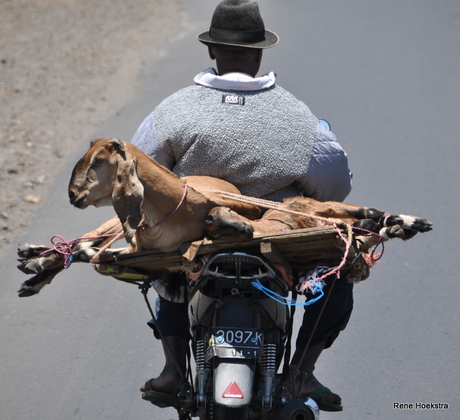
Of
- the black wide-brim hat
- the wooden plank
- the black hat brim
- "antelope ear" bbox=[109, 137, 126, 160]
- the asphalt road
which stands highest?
the black wide-brim hat

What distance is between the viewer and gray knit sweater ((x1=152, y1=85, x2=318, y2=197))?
11.9 feet

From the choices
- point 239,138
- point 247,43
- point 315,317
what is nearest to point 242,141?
point 239,138

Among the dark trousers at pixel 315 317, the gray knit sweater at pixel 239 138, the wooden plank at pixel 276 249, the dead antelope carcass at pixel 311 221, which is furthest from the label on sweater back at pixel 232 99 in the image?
the dark trousers at pixel 315 317

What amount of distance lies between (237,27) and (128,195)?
4.37 feet

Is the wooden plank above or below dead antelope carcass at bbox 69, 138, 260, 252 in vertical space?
below

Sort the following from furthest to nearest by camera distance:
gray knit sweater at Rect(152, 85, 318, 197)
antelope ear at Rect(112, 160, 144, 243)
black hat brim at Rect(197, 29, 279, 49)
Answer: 1. black hat brim at Rect(197, 29, 279, 49)
2. gray knit sweater at Rect(152, 85, 318, 197)
3. antelope ear at Rect(112, 160, 144, 243)

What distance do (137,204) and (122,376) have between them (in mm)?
2298

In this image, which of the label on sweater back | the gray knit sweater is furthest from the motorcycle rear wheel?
the label on sweater back

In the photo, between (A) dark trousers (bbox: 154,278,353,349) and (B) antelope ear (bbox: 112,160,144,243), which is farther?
(A) dark trousers (bbox: 154,278,353,349)

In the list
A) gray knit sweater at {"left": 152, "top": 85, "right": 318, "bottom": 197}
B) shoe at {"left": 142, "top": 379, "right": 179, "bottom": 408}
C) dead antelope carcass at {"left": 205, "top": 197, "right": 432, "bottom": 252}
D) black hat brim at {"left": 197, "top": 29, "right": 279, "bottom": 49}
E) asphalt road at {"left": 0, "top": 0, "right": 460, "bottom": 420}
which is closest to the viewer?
dead antelope carcass at {"left": 205, "top": 197, "right": 432, "bottom": 252}

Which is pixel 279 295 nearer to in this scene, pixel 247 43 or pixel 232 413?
pixel 232 413

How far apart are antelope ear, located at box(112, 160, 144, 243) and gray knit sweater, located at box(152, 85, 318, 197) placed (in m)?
0.71

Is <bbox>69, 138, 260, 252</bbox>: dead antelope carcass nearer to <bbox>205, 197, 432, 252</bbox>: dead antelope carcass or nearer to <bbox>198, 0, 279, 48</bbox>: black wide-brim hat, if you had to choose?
<bbox>205, 197, 432, 252</bbox>: dead antelope carcass

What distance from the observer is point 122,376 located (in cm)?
499
